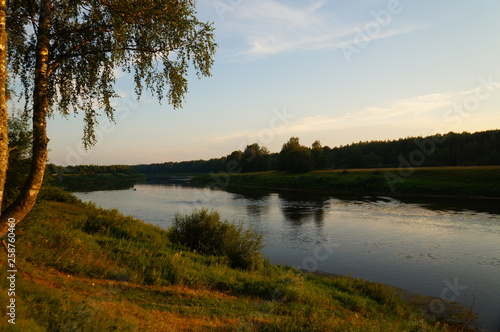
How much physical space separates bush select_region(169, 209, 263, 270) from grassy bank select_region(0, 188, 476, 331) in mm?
793

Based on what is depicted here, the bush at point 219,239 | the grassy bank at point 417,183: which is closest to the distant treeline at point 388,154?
the grassy bank at point 417,183

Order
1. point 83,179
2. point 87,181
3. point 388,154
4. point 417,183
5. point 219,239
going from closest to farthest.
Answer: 1. point 219,239
2. point 417,183
3. point 83,179
4. point 87,181
5. point 388,154

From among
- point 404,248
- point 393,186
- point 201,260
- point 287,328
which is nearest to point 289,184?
point 393,186

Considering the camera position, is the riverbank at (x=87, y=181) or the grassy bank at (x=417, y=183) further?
the riverbank at (x=87, y=181)

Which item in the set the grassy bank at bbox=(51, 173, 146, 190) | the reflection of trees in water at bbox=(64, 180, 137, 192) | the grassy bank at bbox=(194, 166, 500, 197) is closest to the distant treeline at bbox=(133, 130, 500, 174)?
the grassy bank at bbox=(194, 166, 500, 197)

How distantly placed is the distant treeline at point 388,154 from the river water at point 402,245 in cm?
5456

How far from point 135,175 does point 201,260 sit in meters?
165

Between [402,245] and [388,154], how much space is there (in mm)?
104801

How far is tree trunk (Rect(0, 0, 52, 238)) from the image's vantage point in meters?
6.36

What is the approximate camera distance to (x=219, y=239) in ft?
45.9

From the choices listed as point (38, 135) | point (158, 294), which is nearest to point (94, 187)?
point (158, 294)

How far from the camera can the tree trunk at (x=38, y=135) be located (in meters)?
6.36

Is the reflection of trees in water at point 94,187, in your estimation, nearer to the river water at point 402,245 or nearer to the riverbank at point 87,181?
the riverbank at point 87,181

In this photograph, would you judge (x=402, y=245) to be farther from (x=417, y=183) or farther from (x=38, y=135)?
(x=417, y=183)
